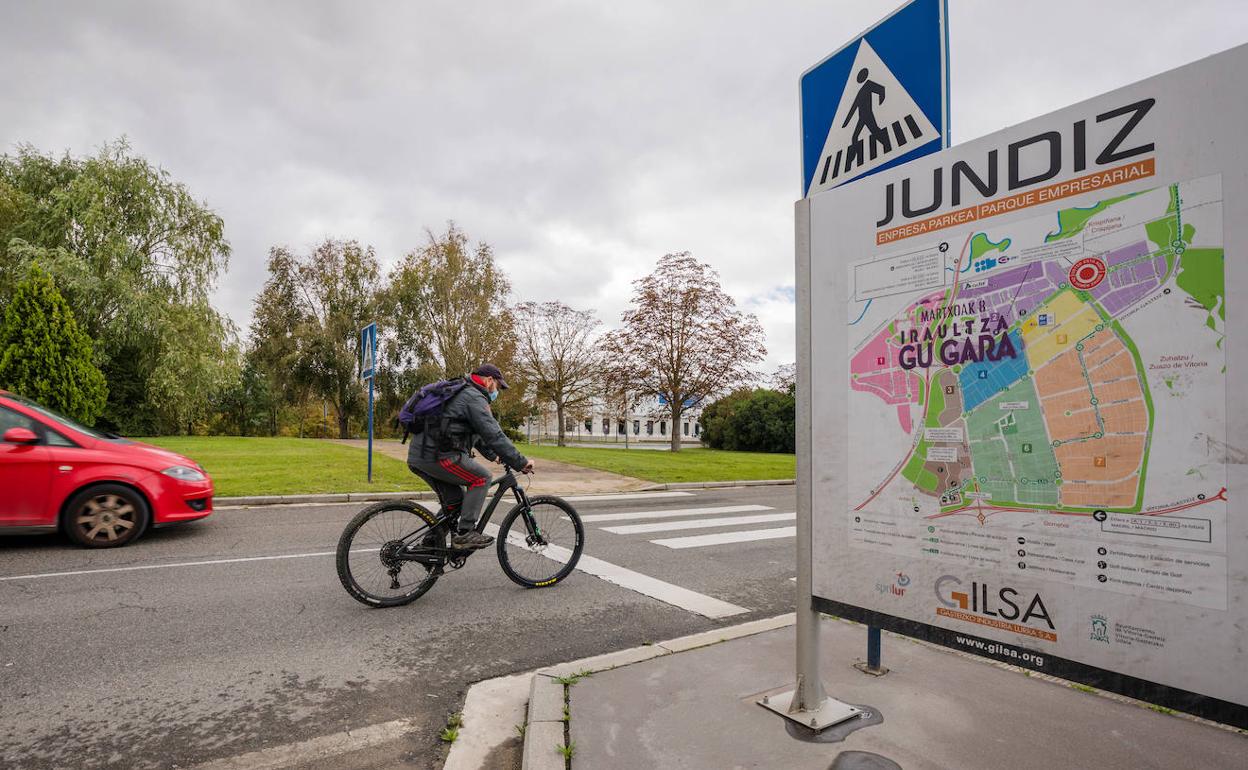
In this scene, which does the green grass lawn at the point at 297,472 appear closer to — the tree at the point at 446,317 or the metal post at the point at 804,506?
the metal post at the point at 804,506

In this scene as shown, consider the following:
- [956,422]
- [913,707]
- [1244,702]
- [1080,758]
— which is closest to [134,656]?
[913,707]

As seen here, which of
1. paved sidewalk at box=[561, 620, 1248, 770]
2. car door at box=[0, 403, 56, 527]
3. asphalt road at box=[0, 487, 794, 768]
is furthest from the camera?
car door at box=[0, 403, 56, 527]

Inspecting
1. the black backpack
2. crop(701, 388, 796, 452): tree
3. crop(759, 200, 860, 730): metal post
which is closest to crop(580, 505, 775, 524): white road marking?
the black backpack

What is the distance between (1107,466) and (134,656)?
16.8 ft

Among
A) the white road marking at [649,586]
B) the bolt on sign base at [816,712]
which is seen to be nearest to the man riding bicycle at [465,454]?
the white road marking at [649,586]

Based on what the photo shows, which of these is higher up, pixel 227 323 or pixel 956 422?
pixel 227 323

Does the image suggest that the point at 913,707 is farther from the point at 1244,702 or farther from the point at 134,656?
the point at 134,656

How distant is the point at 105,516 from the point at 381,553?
3.95m

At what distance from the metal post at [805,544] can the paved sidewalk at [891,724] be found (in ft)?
0.44

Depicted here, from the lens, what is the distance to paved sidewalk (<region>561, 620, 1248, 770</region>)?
2811 millimetres

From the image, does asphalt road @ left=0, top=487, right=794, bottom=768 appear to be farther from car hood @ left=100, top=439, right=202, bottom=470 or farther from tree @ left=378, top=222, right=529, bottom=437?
tree @ left=378, top=222, right=529, bottom=437

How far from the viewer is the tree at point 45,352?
2262 centimetres

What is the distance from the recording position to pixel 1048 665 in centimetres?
237

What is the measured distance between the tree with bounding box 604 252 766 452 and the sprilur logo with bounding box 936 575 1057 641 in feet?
99.5
